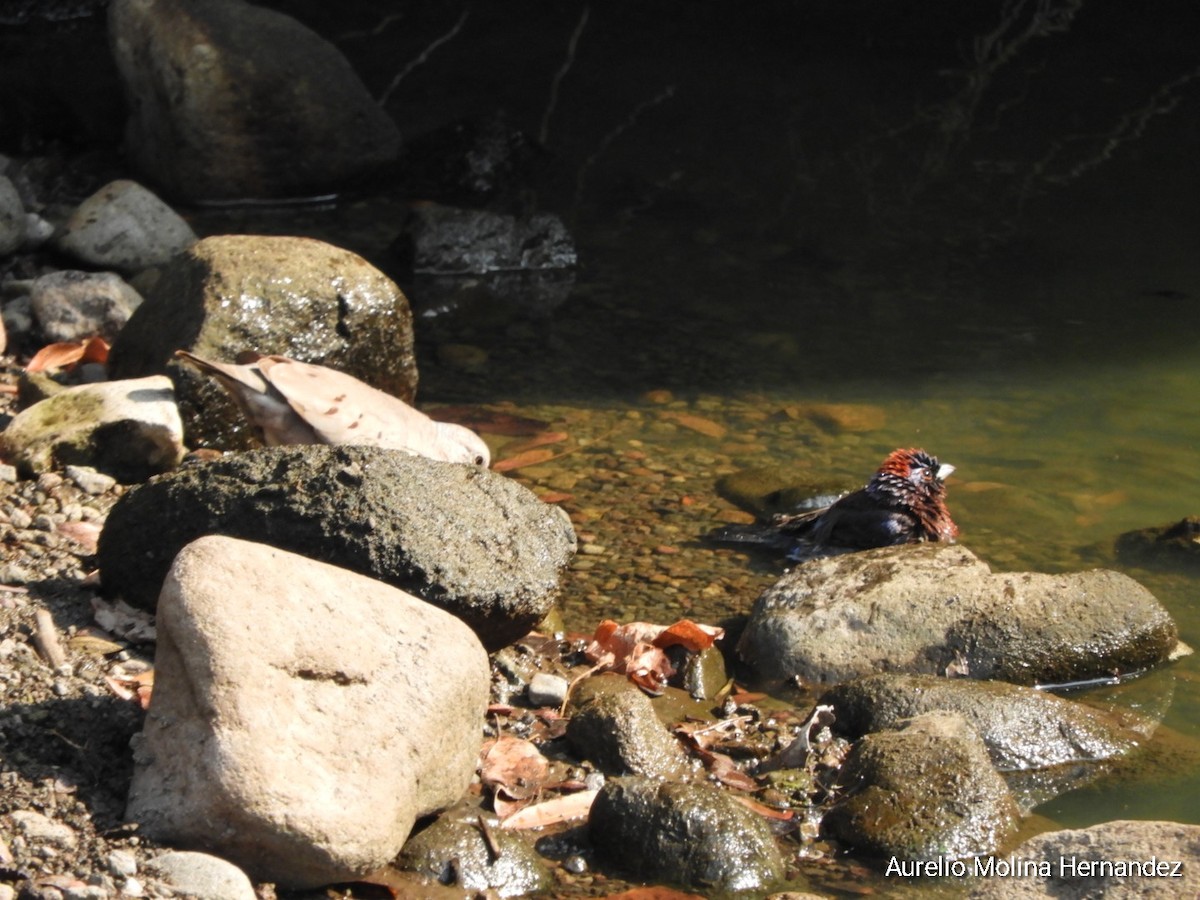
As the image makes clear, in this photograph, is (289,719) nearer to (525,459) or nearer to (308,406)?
(308,406)

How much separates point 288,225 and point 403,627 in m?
6.33

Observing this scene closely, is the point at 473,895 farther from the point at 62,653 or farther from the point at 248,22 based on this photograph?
the point at 248,22

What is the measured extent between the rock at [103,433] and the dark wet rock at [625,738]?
1.97 meters

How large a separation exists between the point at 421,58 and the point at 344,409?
825cm

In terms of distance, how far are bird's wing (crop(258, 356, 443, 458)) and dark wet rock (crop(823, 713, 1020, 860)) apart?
6.73 feet

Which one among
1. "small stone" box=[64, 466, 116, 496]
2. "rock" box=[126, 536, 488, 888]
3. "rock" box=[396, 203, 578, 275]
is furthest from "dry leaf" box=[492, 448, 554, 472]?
"rock" box=[126, 536, 488, 888]

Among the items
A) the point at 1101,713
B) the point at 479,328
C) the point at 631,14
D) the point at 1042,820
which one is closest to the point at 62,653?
the point at 1042,820

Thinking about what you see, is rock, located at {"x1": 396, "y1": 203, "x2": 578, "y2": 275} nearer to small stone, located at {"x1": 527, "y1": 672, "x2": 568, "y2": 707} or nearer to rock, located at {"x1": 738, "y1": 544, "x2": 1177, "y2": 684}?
rock, located at {"x1": 738, "y1": 544, "x2": 1177, "y2": 684}

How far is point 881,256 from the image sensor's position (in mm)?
8734

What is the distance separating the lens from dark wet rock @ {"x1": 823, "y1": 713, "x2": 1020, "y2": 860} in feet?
11.4

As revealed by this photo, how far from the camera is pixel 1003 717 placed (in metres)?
4.01

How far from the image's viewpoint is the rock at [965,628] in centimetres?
444

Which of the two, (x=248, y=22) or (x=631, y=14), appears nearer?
(x=248, y=22)

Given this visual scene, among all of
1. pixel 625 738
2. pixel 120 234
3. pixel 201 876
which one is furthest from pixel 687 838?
pixel 120 234
